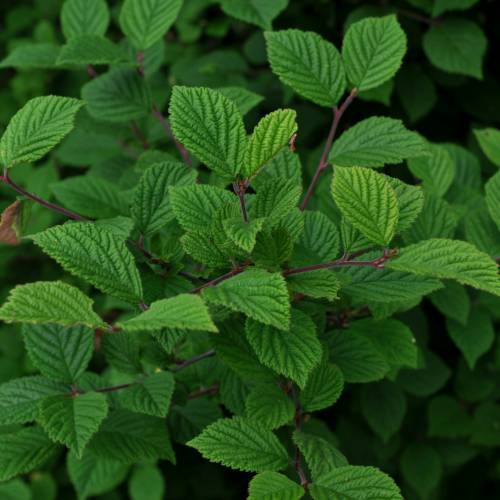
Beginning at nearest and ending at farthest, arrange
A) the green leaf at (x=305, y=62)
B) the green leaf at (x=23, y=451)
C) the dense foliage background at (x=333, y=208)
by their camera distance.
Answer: the green leaf at (x=23, y=451)
the green leaf at (x=305, y=62)
the dense foliage background at (x=333, y=208)

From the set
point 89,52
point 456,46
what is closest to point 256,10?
point 89,52

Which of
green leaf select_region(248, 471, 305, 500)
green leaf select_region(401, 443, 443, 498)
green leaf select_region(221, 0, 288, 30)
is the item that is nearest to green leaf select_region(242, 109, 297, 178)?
green leaf select_region(248, 471, 305, 500)

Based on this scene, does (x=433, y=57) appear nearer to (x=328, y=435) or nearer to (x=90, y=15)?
(x=90, y=15)

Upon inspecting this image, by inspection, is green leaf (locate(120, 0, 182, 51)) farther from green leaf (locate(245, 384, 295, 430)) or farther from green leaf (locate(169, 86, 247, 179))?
green leaf (locate(245, 384, 295, 430))

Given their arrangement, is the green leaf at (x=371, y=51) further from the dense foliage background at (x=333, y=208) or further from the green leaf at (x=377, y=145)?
the dense foliage background at (x=333, y=208)

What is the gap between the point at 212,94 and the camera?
0.98m

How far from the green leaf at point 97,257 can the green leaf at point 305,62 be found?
440 millimetres

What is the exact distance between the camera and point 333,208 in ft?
4.41

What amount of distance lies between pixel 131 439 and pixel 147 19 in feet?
2.61

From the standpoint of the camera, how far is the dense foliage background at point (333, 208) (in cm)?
139

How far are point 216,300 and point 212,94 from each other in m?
0.28

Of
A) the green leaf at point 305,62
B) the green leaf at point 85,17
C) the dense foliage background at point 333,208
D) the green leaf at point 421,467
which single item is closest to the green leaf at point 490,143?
the dense foliage background at point 333,208

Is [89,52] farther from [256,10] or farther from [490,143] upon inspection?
[490,143]

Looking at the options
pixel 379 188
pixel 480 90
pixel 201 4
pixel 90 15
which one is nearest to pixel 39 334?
pixel 379 188
